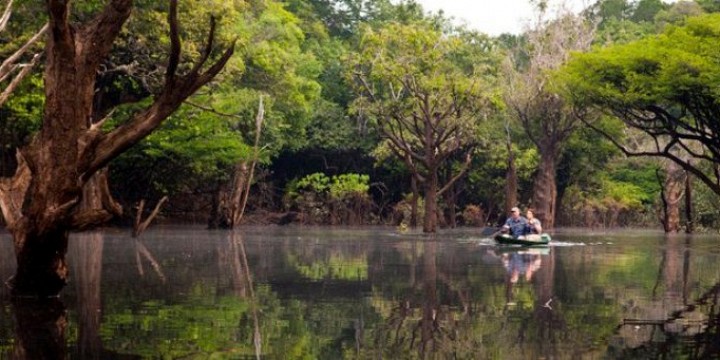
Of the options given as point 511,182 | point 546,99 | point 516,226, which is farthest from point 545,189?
point 516,226

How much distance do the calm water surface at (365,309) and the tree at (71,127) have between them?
116 centimetres

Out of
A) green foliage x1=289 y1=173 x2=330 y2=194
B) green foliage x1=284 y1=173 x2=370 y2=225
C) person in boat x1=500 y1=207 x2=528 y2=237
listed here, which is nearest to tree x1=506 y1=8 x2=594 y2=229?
green foliage x1=284 y1=173 x2=370 y2=225

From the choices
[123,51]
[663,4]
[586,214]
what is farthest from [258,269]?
[663,4]

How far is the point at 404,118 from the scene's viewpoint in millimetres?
51188

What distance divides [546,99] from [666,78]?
66.4 ft

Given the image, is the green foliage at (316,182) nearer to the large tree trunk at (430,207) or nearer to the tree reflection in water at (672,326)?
the large tree trunk at (430,207)

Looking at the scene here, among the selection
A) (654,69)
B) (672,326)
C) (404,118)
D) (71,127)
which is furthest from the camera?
(404,118)

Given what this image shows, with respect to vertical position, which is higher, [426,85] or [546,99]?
[546,99]

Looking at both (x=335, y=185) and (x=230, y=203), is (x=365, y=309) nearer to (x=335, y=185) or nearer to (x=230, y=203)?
(x=230, y=203)

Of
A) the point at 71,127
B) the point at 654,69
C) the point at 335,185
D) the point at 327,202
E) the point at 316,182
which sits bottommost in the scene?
the point at 327,202

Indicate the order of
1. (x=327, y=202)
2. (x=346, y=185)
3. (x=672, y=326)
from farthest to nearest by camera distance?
(x=327, y=202) < (x=346, y=185) < (x=672, y=326)

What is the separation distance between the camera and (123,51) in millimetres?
39062

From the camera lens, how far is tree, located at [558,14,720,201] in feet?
117

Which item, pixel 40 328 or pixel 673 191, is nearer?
pixel 40 328
